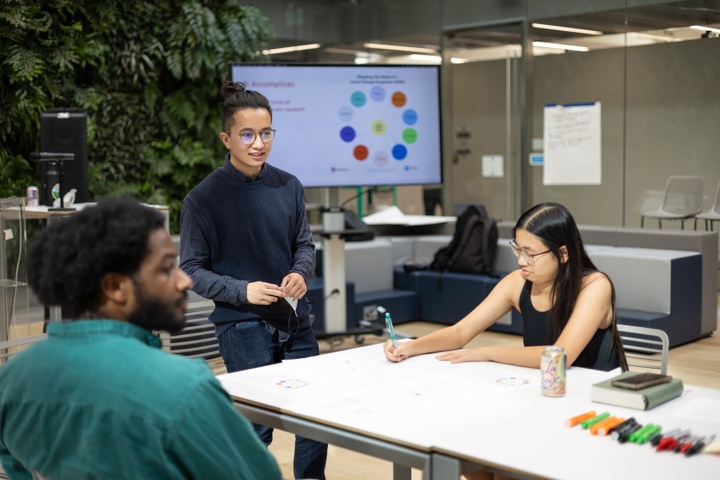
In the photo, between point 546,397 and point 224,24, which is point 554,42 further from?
point 546,397

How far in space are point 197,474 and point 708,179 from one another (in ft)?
25.8

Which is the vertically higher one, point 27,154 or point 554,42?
point 554,42

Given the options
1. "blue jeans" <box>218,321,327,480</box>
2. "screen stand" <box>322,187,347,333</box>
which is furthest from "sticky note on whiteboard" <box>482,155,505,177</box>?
"blue jeans" <box>218,321,327,480</box>

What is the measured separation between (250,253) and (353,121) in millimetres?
3122

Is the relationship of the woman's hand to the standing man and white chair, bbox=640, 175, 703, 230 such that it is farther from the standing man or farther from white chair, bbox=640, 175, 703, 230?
white chair, bbox=640, 175, 703, 230

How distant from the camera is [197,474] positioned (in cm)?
158

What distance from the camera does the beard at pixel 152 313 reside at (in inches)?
66.2

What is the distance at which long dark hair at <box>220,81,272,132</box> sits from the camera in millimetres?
3303

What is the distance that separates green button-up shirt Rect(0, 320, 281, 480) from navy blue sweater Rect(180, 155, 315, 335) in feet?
4.87

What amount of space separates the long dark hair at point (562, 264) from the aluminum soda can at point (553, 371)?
629 mm

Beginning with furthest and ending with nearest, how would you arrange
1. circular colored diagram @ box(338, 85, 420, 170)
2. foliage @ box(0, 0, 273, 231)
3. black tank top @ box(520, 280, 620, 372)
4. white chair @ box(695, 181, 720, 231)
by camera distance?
1. foliage @ box(0, 0, 273, 231)
2. white chair @ box(695, 181, 720, 231)
3. circular colored diagram @ box(338, 85, 420, 170)
4. black tank top @ box(520, 280, 620, 372)

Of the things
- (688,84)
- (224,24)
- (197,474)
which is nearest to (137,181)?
(224,24)

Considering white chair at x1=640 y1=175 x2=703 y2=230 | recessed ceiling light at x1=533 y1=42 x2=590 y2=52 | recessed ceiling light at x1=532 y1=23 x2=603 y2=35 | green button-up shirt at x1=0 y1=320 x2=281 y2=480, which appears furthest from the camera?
recessed ceiling light at x1=533 y1=42 x2=590 y2=52

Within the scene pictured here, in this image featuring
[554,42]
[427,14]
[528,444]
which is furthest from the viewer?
[427,14]
